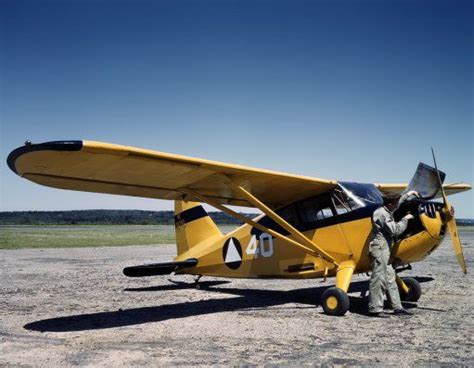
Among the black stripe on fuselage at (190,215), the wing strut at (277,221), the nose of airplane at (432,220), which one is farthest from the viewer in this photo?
the black stripe on fuselage at (190,215)

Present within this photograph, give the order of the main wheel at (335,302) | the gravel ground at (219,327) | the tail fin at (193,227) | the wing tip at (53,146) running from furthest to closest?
1. the tail fin at (193,227)
2. the main wheel at (335,302)
3. the wing tip at (53,146)
4. the gravel ground at (219,327)

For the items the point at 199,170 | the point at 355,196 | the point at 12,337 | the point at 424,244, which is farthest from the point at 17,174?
the point at 424,244

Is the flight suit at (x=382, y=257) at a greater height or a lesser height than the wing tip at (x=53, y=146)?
lesser

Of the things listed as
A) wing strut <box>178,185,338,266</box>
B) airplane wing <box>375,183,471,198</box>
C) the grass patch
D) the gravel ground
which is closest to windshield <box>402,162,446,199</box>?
wing strut <box>178,185,338,266</box>

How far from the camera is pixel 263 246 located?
896cm

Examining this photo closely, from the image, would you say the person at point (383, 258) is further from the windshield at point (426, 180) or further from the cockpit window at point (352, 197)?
the cockpit window at point (352, 197)

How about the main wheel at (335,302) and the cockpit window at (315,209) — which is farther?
the cockpit window at (315,209)

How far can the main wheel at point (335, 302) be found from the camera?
6852 mm

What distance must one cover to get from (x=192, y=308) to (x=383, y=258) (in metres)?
3.43

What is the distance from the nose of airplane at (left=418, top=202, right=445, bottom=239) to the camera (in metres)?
6.73

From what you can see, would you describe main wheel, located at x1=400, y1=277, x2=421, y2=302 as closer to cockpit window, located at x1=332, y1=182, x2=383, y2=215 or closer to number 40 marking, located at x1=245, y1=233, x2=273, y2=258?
cockpit window, located at x1=332, y1=182, x2=383, y2=215

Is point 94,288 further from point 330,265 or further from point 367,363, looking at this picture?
point 367,363

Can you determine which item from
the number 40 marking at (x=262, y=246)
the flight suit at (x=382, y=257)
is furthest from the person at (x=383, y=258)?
the number 40 marking at (x=262, y=246)

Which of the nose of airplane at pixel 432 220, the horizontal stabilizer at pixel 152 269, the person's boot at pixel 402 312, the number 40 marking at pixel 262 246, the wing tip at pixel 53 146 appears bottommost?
the person's boot at pixel 402 312
